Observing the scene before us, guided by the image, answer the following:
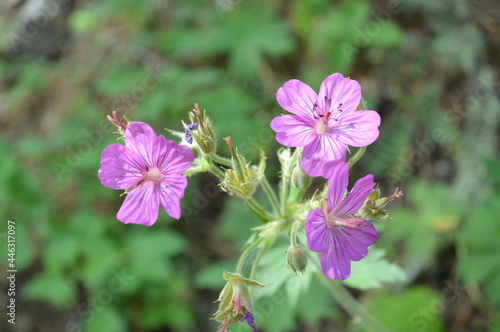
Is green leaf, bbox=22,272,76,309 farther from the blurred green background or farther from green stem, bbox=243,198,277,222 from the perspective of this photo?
green stem, bbox=243,198,277,222

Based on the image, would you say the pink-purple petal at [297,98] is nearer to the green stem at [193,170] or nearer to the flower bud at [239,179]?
the flower bud at [239,179]

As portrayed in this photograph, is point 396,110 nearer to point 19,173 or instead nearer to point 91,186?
point 91,186

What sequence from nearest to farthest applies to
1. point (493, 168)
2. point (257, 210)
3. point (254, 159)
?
1. point (257, 210)
2. point (493, 168)
3. point (254, 159)

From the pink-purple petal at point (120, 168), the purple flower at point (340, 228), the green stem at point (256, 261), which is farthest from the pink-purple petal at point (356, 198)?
the pink-purple petal at point (120, 168)

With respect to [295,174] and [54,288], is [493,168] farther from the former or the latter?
[54,288]

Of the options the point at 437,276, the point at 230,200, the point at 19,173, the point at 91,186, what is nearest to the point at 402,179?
the point at 437,276

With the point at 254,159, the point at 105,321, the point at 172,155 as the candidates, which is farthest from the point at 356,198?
the point at 105,321
